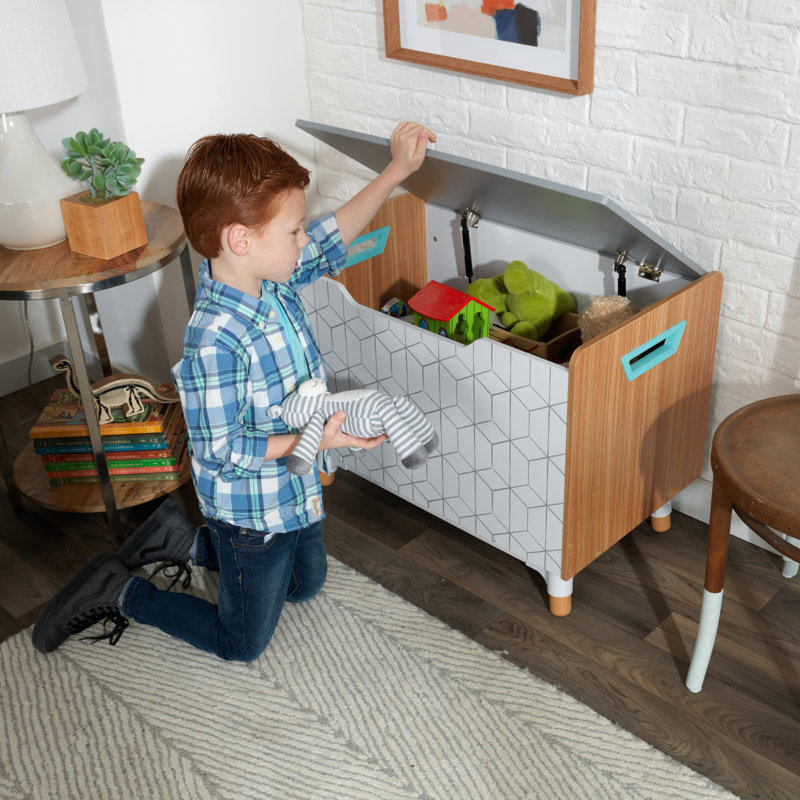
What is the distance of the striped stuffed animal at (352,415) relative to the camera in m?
1.34

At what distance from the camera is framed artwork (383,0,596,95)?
1.58m

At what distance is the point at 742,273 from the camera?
1.55 metres

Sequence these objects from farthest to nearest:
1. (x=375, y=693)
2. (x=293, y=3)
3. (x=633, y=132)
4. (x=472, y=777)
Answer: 1. (x=293, y=3)
2. (x=633, y=132)
3. (x=375, y=693)
4. (x=472, y=777)

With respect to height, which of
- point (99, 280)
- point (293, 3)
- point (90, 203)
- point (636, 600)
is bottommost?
point (636, 600)

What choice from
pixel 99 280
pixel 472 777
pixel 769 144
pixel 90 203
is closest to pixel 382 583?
pixel 472 777

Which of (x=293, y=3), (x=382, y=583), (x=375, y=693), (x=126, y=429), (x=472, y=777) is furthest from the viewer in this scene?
(x=293, y=3)

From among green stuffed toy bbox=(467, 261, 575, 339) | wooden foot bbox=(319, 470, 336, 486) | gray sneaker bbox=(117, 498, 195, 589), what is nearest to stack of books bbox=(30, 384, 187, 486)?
gray sneaker bbox=(117, 498, 195, 589)

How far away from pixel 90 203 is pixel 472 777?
111cm

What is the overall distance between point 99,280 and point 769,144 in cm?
109

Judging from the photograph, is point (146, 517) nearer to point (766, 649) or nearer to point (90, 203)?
point (90, 203)

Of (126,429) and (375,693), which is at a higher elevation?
(126,429)

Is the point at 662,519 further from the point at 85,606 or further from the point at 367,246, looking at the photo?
the point at 85,606

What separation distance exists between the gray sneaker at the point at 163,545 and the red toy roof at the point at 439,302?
1.96ft

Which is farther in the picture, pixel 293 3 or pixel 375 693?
pixel 293 3
